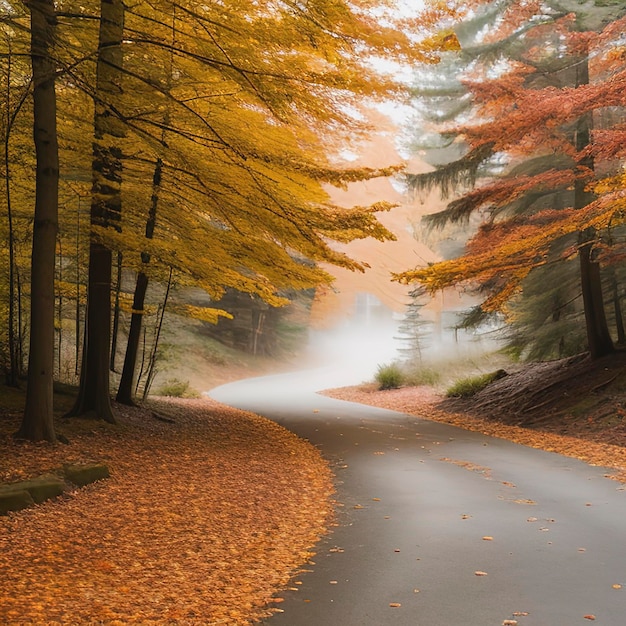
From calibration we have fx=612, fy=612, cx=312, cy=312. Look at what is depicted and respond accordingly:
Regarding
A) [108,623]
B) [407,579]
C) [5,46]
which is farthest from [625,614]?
[5,46]

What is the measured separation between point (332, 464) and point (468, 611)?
5430 mm

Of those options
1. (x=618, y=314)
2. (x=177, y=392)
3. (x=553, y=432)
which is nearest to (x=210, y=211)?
(x=553, y=432)

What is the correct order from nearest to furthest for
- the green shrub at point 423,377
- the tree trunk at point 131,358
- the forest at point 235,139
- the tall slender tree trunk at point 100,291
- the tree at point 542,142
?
1. the forest at point 235,139
2. the tall slender tree trunk at point 100,291
3. the tree at point 542,142
4. the tree trunk at point 131,358
5. the green shrub at point 423,377

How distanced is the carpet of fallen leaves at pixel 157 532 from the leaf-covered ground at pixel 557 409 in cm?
466

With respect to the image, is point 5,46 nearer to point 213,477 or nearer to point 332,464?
point 213,477

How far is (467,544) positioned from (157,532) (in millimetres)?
2703

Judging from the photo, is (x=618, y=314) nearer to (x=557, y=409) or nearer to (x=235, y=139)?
(x=557, y=409)

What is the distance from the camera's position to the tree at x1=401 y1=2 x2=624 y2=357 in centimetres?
1159

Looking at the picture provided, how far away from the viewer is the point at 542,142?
13.6 meters

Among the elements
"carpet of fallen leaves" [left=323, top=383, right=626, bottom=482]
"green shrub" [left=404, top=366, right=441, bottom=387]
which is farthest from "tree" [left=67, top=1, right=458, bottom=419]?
"green shrub" [left=404, top=366, right=441, bottom=387]

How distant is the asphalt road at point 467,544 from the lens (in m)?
3.87

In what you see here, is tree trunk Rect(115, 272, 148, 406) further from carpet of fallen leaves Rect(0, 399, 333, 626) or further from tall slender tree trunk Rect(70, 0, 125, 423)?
carpet of fallen leaves Rect(0, 399, 333, 626)

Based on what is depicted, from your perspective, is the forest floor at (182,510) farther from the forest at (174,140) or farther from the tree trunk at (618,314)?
the tree trunk at (618,314)

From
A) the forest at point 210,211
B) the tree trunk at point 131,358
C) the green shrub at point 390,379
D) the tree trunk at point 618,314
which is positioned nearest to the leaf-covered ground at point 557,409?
the forest at point 210,211
